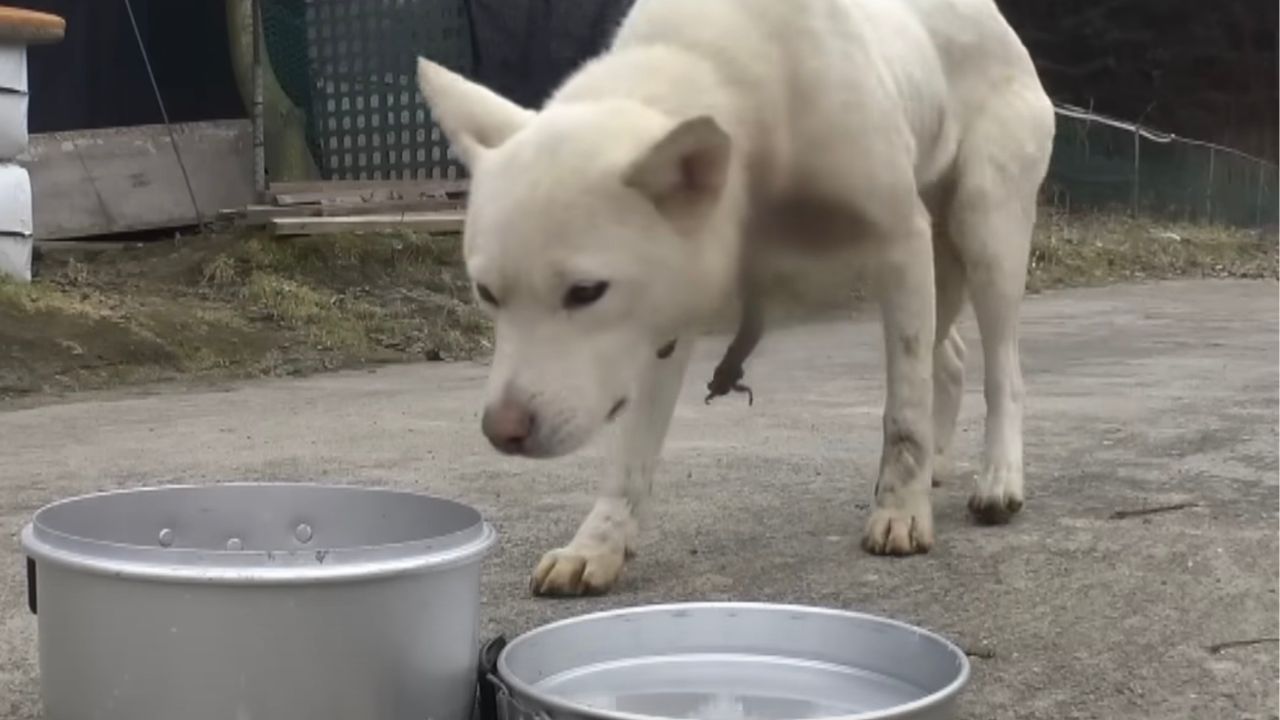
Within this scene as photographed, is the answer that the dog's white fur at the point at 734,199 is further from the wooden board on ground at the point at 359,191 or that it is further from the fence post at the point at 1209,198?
the fence post at the point at 1209,198

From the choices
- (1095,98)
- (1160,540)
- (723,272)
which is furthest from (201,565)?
(1095,98)

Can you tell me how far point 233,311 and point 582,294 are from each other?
4.75m

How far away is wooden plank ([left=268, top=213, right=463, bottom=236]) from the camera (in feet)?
23.7

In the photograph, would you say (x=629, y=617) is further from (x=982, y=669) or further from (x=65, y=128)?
(x=65, y=128)

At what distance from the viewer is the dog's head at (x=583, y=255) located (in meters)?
2.12

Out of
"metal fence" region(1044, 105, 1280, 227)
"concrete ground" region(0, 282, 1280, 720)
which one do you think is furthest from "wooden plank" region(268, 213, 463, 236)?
"metal fence" region(1044, 105, 1280, 227)

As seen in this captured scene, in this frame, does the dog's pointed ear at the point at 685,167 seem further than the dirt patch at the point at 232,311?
No

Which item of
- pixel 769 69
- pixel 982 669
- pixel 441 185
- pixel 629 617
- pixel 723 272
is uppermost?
pixel 769 69

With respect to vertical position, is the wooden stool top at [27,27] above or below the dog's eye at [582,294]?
below

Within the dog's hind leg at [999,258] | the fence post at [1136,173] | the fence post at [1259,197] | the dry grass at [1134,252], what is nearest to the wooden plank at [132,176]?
the dry grass at [1134,252]

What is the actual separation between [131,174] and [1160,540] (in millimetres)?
5813

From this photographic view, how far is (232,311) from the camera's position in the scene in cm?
665

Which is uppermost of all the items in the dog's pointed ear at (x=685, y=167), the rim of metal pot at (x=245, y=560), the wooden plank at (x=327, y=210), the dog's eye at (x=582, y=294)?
the dog's pointed ear at (x=685, y=167)

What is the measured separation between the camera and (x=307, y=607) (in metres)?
1.68
